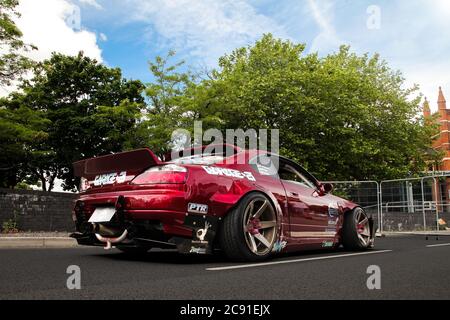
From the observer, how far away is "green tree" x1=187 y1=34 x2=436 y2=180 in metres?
24.4

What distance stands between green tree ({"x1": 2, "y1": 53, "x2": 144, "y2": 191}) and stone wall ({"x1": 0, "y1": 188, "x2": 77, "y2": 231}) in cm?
1121

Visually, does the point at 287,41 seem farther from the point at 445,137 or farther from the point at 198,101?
the point at 445,137

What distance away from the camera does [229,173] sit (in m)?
5.13

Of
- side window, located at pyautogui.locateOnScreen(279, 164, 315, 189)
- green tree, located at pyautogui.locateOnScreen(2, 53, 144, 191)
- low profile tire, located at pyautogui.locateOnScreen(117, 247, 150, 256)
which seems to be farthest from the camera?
green tree, located at pyautogui.locateOnScreen(2, 53, 144, 191)

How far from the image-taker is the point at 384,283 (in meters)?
3.52

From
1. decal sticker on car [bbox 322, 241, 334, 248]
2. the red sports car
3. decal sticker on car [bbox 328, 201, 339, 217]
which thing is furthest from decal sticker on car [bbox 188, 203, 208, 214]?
decal sticker on car [bbox 328, 201, 339, 217]

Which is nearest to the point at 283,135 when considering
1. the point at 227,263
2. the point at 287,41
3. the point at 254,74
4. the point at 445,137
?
the point at 254,74

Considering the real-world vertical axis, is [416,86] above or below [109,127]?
above

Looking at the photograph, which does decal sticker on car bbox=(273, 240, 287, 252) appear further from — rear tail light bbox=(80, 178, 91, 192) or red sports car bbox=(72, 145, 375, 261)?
rear tail light bbox=(80, 178, 91, 192)

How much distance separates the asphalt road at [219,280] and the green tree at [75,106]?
2099 cm

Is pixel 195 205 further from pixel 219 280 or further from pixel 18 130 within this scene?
pixel 18 130

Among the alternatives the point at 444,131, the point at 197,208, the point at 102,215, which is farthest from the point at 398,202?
the point at 444,131

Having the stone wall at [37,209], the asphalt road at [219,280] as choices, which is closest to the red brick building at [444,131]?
the stone wall at [37,209]
